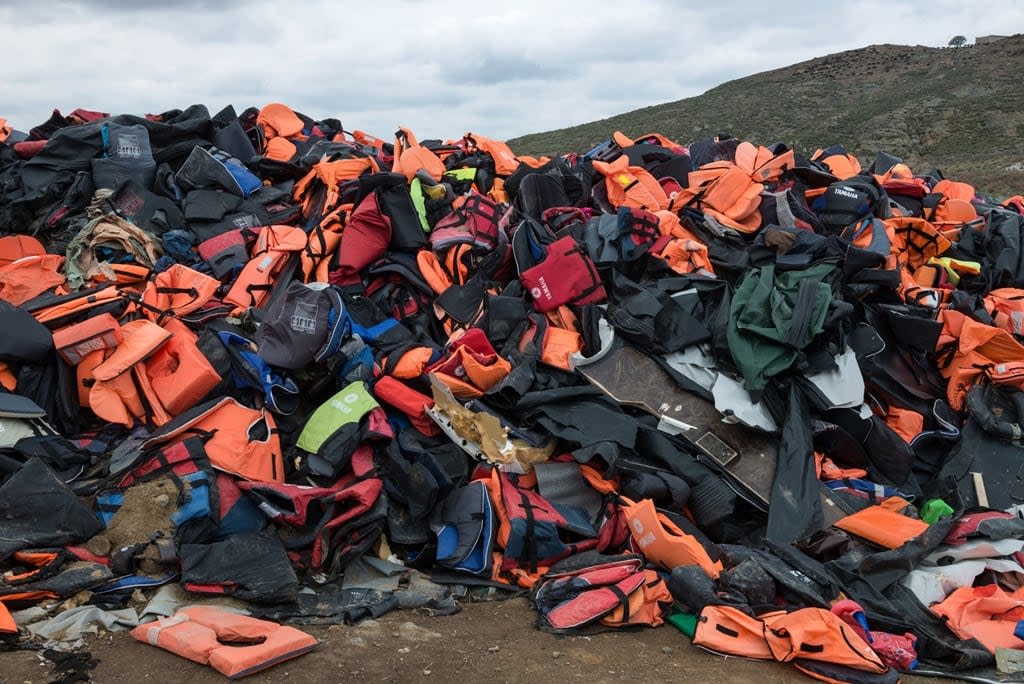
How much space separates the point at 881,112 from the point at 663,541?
32922mm

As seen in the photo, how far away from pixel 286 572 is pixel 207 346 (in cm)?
200

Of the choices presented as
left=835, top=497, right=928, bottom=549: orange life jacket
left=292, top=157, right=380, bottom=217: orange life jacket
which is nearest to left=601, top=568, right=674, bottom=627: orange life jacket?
left=835, top=497, right=928, bottom=549: orange life jacket

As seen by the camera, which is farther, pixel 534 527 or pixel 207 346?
→ pixel 207 346

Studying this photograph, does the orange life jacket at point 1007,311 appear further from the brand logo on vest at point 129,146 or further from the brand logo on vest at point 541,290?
the brand logo on vest at point 129,146

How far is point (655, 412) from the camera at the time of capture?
5.63 metres

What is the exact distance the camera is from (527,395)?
5.58 meters

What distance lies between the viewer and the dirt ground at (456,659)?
3.66m

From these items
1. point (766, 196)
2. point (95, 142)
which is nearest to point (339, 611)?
point (766, 196)

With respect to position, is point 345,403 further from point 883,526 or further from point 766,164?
point 766,164

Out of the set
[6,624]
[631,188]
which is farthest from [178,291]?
[631,188]

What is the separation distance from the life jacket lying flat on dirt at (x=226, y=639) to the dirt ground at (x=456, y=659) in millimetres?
45

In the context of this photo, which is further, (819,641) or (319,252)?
(319,252)

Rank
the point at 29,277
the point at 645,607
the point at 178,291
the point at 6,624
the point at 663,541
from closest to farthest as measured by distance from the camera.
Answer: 1. the point at 6,624
2. the point at 645,607
3. the point at 663,541
4. the point at 178,291
5. the point at 29,277

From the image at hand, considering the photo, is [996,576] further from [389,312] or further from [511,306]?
[389,312]
